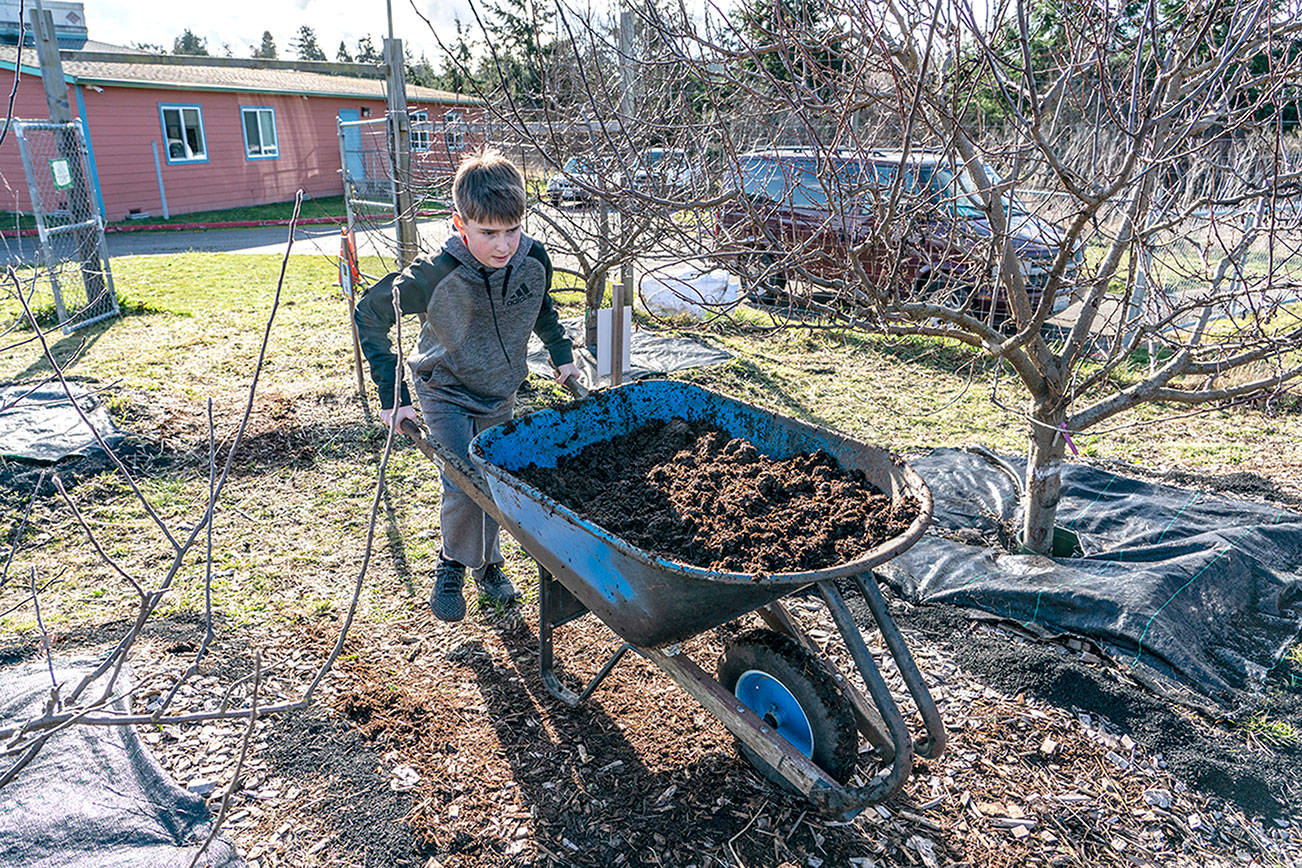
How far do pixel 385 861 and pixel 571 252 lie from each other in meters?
4.29

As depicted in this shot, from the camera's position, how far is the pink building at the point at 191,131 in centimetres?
1602

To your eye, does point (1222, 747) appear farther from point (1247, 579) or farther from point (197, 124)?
point (197, 124)

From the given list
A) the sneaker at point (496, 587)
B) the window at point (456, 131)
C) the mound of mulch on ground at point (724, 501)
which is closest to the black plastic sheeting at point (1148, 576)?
the mound of mulch on ground at point (724, 501)

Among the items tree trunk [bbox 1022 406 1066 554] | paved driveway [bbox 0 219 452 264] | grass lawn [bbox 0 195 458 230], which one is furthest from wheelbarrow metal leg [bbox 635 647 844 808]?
grass lawn [bbox 0 195 458 230]

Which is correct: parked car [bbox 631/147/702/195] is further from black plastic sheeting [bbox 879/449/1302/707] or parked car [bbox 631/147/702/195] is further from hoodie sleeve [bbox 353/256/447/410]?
black plastic sheeting [bbox 879/449/1302/707]

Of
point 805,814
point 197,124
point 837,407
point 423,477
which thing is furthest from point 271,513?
point 197,124

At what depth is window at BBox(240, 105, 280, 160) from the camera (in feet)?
64.8

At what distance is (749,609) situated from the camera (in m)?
2.14

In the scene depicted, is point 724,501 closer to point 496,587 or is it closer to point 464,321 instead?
point 464,321

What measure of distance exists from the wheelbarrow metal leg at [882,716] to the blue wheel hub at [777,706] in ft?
0.96

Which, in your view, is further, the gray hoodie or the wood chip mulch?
the gray hoodie

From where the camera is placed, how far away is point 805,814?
2.43m

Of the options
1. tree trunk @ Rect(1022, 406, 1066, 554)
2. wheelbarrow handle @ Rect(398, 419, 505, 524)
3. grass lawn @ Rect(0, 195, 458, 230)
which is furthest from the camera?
grass lawn @ Rect(0, 195, 458, 230)

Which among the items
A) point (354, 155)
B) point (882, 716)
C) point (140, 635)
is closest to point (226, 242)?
point (354, 155)
